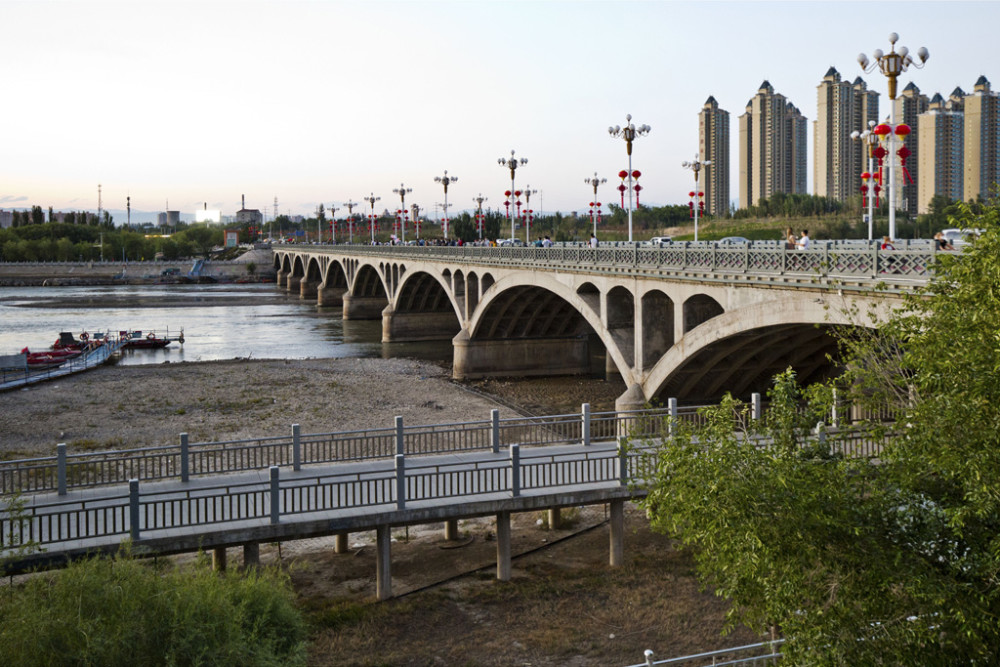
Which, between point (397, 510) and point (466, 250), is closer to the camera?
point (397, 510)

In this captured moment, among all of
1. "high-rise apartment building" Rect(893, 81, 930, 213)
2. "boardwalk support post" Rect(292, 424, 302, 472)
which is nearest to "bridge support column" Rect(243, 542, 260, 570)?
"boardwalk support post" Rect(292, 424, 302, 472)

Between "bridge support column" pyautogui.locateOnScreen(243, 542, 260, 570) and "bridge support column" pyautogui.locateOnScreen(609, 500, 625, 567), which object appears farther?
"bridge support column" pyautogui.locateOnScreen(609, 500, 625, 567)

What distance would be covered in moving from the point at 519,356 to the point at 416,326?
63.5 feet

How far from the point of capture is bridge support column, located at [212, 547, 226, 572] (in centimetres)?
1658

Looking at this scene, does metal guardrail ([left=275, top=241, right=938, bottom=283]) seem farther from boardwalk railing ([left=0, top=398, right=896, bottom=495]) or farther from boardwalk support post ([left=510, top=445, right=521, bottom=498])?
boardwalk support post ([left=510, top=445, right=521, bottom=498])

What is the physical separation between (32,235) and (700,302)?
176m

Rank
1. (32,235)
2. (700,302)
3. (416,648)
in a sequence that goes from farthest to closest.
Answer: (32,235) < (700,302) < (416,648)

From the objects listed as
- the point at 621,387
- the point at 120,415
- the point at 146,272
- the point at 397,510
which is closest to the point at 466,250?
the point at 621,387

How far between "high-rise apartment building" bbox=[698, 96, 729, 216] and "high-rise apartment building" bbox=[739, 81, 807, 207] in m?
3.22

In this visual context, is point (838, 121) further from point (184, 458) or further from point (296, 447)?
point (184, 458)

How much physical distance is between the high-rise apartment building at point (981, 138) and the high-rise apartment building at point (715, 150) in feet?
100

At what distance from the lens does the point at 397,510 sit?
54.9ft

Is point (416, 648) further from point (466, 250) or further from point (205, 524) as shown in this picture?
point (466, 250)

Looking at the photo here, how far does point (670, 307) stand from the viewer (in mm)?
32125
